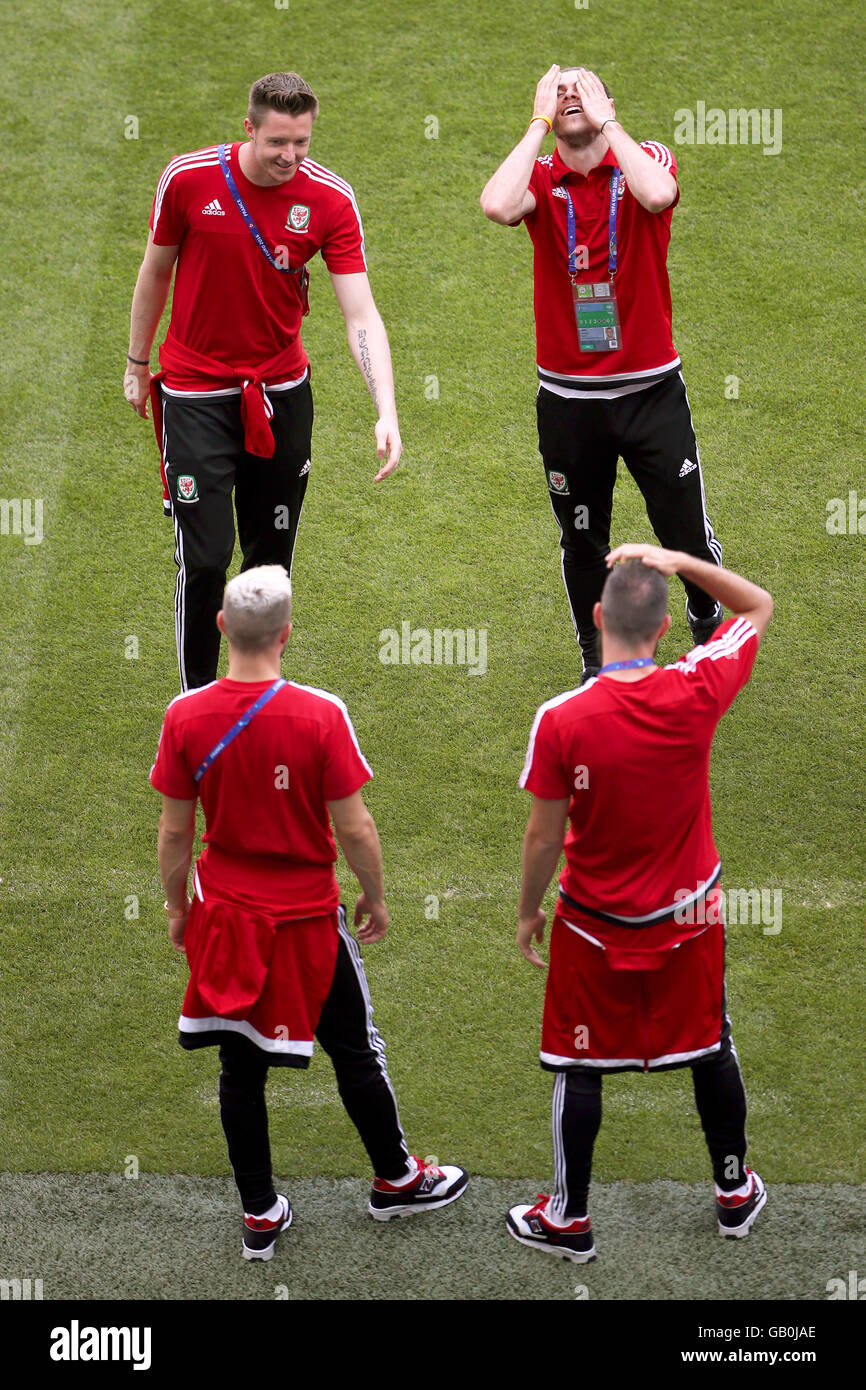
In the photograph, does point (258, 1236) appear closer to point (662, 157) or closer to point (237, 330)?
point (237, 330)

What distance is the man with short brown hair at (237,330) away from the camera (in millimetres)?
4945

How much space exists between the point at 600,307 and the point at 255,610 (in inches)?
84.2

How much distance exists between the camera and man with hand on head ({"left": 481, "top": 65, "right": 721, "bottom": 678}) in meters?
5.00

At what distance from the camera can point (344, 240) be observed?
5.11 meters

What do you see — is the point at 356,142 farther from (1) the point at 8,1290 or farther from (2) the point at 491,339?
(1) the point at 8,1290

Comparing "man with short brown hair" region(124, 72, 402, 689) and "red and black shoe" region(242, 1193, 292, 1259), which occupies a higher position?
"man with short brown hair" region(124, 72, 402, 689)

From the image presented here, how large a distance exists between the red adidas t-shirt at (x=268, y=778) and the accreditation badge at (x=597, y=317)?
2075 millimetres

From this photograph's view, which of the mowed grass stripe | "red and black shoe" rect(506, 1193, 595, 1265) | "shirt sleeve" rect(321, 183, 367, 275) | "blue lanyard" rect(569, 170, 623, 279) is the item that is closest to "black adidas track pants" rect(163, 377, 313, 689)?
"shirt sleeve" rect(321, 183, 367, 275)

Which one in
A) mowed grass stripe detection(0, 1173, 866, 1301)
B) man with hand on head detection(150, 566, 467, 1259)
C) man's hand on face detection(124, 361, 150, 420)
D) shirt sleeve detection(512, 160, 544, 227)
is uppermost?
shirt sleeve detection(512, 160, 544, 227)

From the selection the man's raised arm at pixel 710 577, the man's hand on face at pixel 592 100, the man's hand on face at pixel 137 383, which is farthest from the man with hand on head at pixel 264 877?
the man's hand on face at pixel 592 100

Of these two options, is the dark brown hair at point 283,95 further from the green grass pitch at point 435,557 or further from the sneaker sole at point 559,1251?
the sneaker sole at point 559,1251

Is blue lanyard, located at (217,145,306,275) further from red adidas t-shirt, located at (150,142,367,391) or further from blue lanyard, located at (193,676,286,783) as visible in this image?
blue lanyard, located at (193,676,286,783)

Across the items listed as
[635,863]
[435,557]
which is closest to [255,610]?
[635,863]

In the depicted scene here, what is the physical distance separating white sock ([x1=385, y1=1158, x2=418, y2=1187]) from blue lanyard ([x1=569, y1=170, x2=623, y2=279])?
9.45 ft
